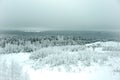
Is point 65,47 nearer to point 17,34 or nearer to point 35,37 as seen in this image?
point 35,37

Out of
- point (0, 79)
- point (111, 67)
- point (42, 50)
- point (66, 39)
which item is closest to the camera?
point (0, 79)

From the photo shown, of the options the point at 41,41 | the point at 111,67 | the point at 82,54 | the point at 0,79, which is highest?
the point at 41,41

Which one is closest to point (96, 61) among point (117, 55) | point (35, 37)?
point (117, 55)

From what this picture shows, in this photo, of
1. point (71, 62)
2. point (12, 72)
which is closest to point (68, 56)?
point (71, 62)

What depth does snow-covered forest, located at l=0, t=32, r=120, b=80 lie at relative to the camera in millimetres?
3812

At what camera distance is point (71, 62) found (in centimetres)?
414

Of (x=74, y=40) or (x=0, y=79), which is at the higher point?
(x=74, y=40)

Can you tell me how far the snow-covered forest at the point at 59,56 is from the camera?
381 cm

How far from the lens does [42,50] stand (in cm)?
A: 437

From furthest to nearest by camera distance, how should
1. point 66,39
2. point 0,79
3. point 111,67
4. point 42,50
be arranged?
point 66,39 < point 42,50 < point 111,67 < point 0,79

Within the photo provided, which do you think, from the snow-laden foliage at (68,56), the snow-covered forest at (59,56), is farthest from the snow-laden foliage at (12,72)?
the snow-laden foliage at (68,56)

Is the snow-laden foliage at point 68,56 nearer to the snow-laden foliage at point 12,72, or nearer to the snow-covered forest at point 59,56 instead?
the snow-covered forest at point 59,56

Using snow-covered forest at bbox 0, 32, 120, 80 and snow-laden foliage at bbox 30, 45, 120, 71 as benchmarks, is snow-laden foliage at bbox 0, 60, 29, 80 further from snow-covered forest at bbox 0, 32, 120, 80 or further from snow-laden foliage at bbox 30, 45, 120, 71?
snow-laden foliage at bbox 30, 45, 120, 71

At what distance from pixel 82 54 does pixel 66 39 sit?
0.73m
